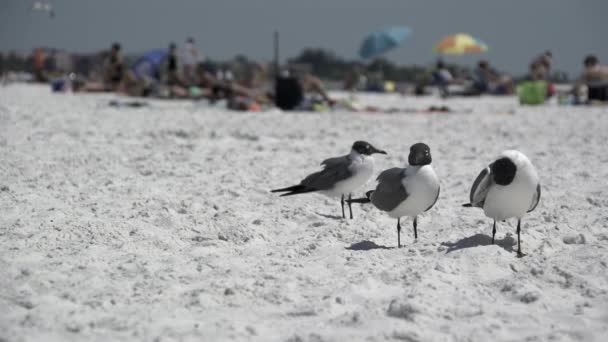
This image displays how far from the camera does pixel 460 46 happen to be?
24.4m

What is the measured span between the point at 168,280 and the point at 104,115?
329 inches

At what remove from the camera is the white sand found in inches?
99.4

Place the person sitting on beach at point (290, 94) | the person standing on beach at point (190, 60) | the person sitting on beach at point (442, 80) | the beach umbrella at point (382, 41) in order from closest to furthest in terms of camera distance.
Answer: the person sitting on beach at point (290, 94), the person standing on beach at point (190, 60), the person sitting on beach at point (442, 80), the beach umbrella at point (382, 41)

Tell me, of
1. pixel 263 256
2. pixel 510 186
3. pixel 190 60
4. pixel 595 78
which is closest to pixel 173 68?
pixel 190 60

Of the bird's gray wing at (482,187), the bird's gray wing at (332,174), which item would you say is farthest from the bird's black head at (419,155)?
the bird's gray wing at (332,174)

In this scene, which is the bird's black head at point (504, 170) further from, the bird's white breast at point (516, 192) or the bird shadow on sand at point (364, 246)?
the bird shadow on sand at point (364, 246)

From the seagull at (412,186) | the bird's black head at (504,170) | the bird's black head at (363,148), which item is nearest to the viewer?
the bird's black head at (504,170)

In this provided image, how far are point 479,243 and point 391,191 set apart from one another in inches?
23.8

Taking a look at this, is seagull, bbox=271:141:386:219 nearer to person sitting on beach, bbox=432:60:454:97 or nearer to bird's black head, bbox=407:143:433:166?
bird's black head, bbox=407:143:433:166

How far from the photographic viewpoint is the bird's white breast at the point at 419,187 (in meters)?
3.45

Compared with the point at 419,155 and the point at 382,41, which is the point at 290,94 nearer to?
the point at 419,155

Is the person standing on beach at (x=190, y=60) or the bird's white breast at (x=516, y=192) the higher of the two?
the person standing on beach at (x=190, y=60)

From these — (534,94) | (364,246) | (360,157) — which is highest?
(534,94)

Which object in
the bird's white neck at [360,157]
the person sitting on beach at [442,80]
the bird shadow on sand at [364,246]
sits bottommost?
the bird shadow on sand at [364,246]
